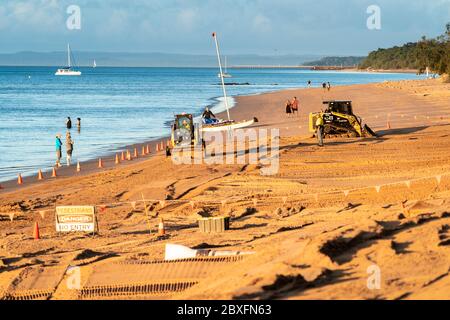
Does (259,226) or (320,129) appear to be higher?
(320,129)

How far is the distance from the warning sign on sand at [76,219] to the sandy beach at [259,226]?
29 cm

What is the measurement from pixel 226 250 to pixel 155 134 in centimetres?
3249

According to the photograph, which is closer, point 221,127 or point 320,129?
point 320,129

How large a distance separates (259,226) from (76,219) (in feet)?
11.5

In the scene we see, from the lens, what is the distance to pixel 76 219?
16.9 m

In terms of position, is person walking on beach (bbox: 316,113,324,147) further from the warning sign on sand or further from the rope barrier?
the warning sign on sand

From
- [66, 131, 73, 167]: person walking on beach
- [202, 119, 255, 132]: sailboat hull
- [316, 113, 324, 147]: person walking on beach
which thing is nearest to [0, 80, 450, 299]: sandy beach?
[316, 113, 324, 147]: person walking on beach

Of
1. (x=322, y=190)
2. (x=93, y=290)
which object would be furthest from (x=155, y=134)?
(x=93, y=290)

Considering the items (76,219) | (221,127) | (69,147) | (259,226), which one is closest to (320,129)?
(69,147)

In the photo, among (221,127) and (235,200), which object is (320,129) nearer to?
(221,127)

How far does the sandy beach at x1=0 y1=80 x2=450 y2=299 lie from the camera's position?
10.5 metres

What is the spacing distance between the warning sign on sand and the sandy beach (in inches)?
11.3

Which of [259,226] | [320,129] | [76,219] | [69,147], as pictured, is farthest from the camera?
[69,147]
